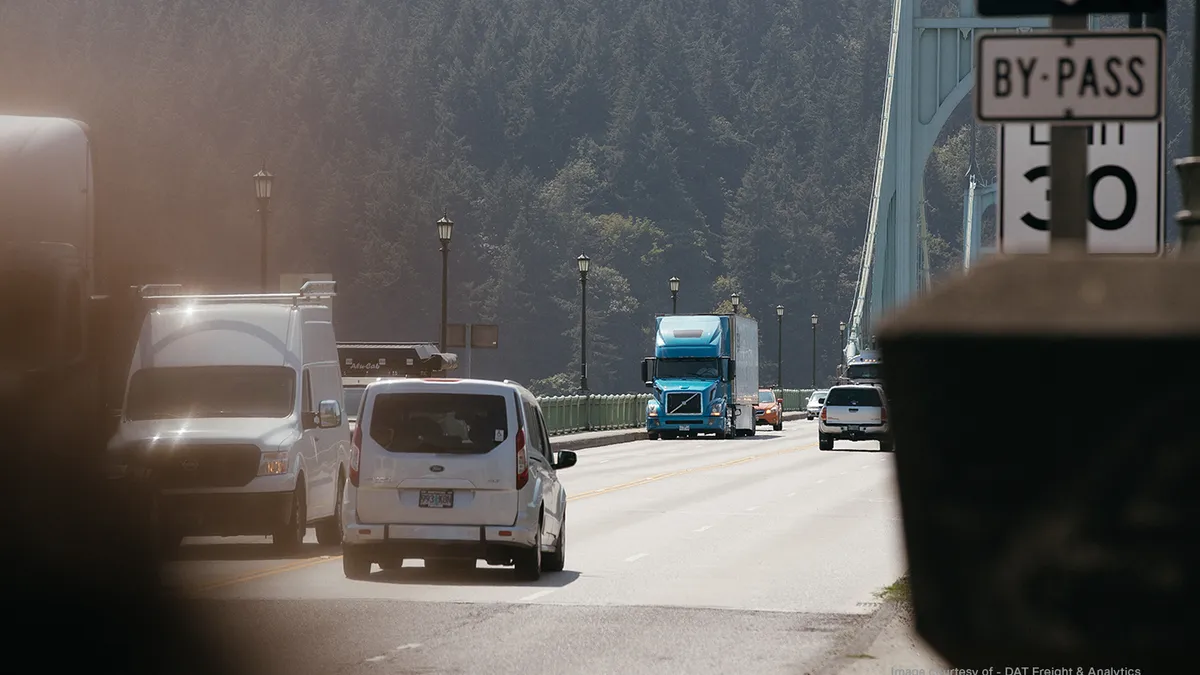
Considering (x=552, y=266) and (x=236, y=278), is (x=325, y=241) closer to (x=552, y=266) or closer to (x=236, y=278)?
(x=236, y=278)

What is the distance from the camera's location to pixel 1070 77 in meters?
4.84

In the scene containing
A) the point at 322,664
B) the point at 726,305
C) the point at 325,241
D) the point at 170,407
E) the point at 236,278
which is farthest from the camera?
the point at 726,305

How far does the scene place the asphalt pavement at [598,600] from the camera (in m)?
12.1

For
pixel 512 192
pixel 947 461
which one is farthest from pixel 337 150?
pixel 947 461

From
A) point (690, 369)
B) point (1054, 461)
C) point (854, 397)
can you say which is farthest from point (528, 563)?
point (690, 369)

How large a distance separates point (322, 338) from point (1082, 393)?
781 inches

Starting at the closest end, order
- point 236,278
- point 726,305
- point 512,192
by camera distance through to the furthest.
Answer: point 236,278
point 512,192
point 726,305

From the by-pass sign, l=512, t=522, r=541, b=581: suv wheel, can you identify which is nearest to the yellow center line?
l=512, t=522, r=541, b=581: suv wheel

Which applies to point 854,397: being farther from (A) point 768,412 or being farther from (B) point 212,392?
(B) point 212,392

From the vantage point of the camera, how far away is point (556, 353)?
177375 millimetres

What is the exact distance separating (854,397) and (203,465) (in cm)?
3823

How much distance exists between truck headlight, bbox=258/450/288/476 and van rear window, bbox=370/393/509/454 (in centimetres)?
184

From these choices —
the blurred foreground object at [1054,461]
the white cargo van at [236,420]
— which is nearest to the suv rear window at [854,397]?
the white cargo van at [236,420]

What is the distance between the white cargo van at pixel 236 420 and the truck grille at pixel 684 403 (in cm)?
4129
